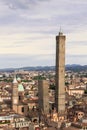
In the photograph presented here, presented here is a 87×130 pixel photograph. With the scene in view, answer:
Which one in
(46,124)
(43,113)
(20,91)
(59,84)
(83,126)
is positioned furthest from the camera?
(20,91)

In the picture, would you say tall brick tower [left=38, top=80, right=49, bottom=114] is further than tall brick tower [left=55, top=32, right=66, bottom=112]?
No

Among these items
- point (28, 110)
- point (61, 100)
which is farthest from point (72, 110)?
point (28, 110)

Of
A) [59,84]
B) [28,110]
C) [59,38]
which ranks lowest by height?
[28,110]

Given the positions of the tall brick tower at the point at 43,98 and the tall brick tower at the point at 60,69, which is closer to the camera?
the tall brick tower at the point at 43,98

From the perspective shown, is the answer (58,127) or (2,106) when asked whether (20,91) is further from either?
(58,127)

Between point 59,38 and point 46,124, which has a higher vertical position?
point 59,38

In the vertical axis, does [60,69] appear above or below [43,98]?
above

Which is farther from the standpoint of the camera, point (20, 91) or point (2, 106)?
point (20, 91)

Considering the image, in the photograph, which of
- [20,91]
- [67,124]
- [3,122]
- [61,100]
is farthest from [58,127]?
[20,91]

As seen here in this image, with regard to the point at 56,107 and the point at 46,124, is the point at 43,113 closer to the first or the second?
the point at 56,107

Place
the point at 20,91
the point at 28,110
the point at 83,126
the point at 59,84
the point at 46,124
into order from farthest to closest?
the point at 20,91 < the point at 28,110 < the point at 59,84 < the point at 46,124 < the point at 83,126
